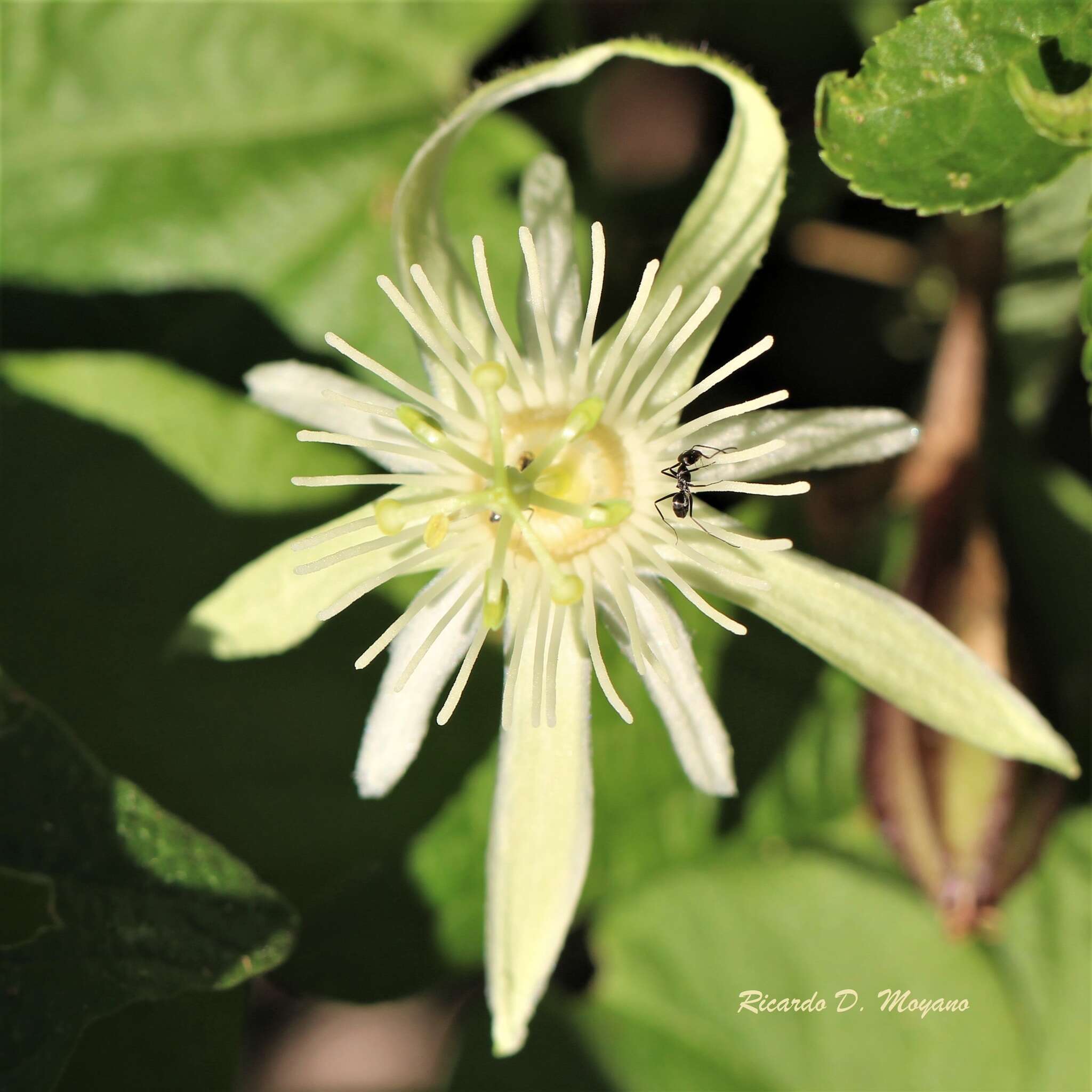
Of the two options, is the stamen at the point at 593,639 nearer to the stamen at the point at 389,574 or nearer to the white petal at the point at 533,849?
the white petal at the point at 533,849

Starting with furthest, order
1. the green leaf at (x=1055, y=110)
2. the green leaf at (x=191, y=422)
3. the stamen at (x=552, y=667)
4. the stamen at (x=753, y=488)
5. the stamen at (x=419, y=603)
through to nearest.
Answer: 1. the green leaf at (x=191, y=422)
2. the stamen at (x=552, y=667)
3. the stamen at (x=419, y=603)
4. the stamen at (x=753, y=488)
5. the green leaf at (x=1055, y=110)

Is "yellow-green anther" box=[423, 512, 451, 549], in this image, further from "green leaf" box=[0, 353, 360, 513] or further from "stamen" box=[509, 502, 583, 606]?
"green leaf" box=[0, 353, 360, 513]

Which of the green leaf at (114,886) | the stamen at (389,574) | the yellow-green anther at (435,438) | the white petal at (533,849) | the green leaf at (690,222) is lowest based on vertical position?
the green leaf at (114,886)

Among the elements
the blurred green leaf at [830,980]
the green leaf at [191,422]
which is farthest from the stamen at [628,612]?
the blurred green leaf at [830,980]

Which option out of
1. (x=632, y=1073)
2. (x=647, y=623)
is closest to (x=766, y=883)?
(x=632, y=1073)

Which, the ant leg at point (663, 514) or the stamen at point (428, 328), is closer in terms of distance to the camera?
the stamen at point (428, 328)

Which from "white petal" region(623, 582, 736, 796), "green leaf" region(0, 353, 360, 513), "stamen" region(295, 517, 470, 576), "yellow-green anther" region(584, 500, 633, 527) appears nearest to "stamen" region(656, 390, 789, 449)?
"yellow-green anther" region(584, 500, 633, 527)
